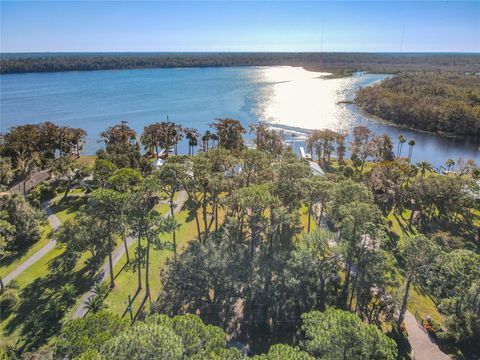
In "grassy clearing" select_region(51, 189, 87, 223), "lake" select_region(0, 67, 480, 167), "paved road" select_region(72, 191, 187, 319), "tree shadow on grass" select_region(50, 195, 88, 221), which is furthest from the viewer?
"lake" select_region(0, 67, 480, 167)

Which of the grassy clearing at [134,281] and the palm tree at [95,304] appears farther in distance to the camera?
the grassy clearing at [134,281]

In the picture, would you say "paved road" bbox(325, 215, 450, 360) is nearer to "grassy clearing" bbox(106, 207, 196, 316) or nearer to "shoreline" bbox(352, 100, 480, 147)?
"grassy clearing" bbox(106, 207, 196, 316)

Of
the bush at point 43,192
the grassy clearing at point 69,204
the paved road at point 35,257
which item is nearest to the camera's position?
the paved road at point 35,257

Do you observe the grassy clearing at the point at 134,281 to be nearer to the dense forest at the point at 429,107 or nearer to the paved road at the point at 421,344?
the paved road at the point at 421,344

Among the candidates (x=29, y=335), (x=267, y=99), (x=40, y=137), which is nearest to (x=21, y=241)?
(x=29, y=335)

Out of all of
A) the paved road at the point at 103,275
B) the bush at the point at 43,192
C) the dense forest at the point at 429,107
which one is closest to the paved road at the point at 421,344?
the paved road at the point at 103,275

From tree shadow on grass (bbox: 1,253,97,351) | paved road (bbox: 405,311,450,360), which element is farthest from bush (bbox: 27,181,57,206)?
paved road (bbox: 405,311,450,360)

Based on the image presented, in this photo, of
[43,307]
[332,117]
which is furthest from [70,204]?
[332,117]
